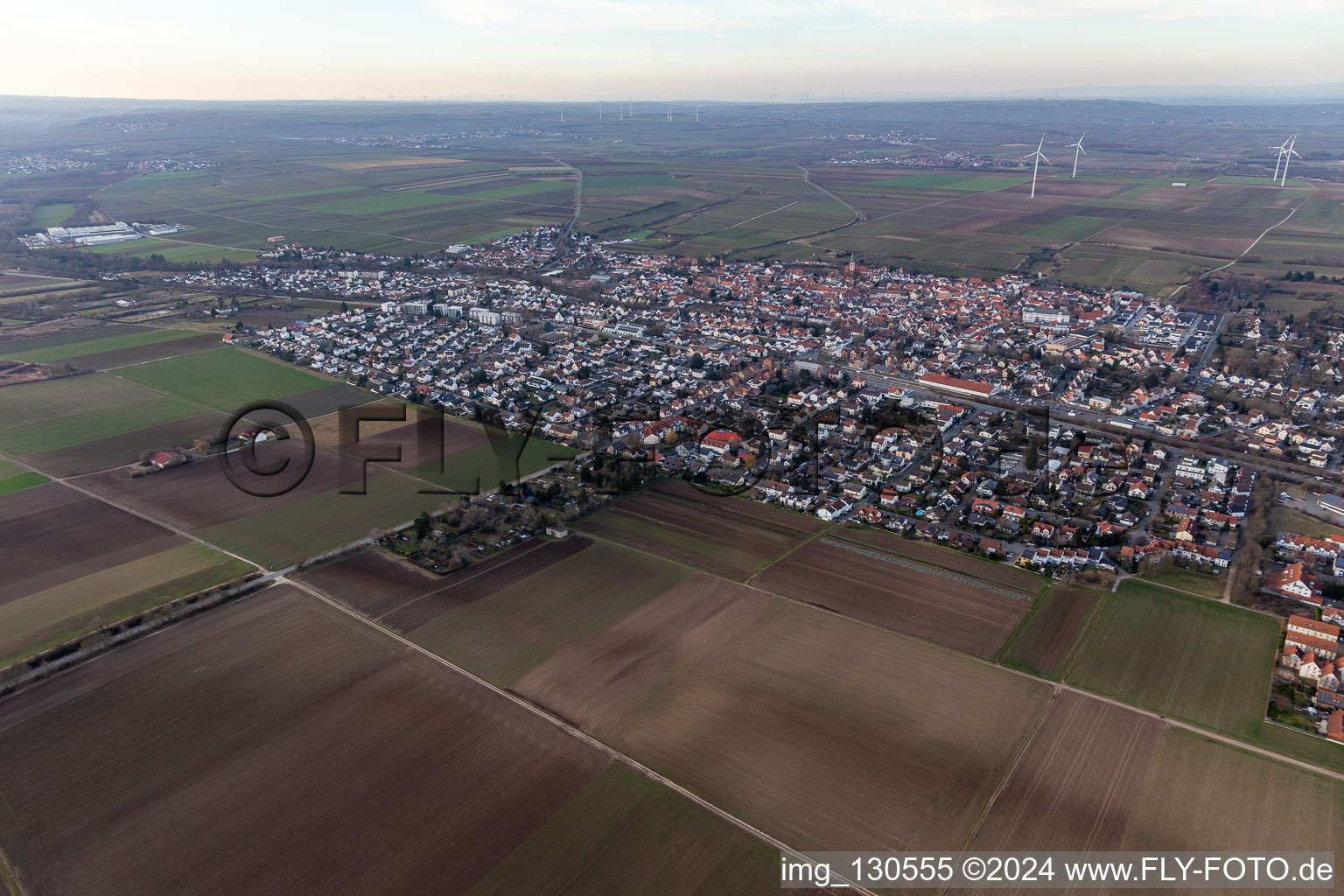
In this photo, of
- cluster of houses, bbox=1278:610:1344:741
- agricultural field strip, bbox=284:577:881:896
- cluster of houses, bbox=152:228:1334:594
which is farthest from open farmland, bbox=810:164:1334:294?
agricultural field strip, bbox=284:577:881:896

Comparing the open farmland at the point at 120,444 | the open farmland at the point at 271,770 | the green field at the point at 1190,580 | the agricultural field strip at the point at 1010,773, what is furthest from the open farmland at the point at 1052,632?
the open farmland at the point at 120,444

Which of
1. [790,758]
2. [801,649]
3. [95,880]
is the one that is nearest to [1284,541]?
[801,649]

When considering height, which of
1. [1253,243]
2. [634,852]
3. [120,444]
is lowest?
[634,852]

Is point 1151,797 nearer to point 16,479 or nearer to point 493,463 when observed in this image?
point 493,463

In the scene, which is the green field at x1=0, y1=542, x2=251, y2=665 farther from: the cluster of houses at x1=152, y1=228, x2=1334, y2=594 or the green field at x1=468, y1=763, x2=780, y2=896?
the green field at x1=468, y1=763, x2=780, y2=896

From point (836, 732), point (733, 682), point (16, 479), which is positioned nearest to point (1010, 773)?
point (836, 732)

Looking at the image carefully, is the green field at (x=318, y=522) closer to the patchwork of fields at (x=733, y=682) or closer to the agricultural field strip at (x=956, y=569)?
the patchwork of fields at (x=733, y=682)

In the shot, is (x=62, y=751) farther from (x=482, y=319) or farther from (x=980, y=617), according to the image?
(x=482, y=319)
